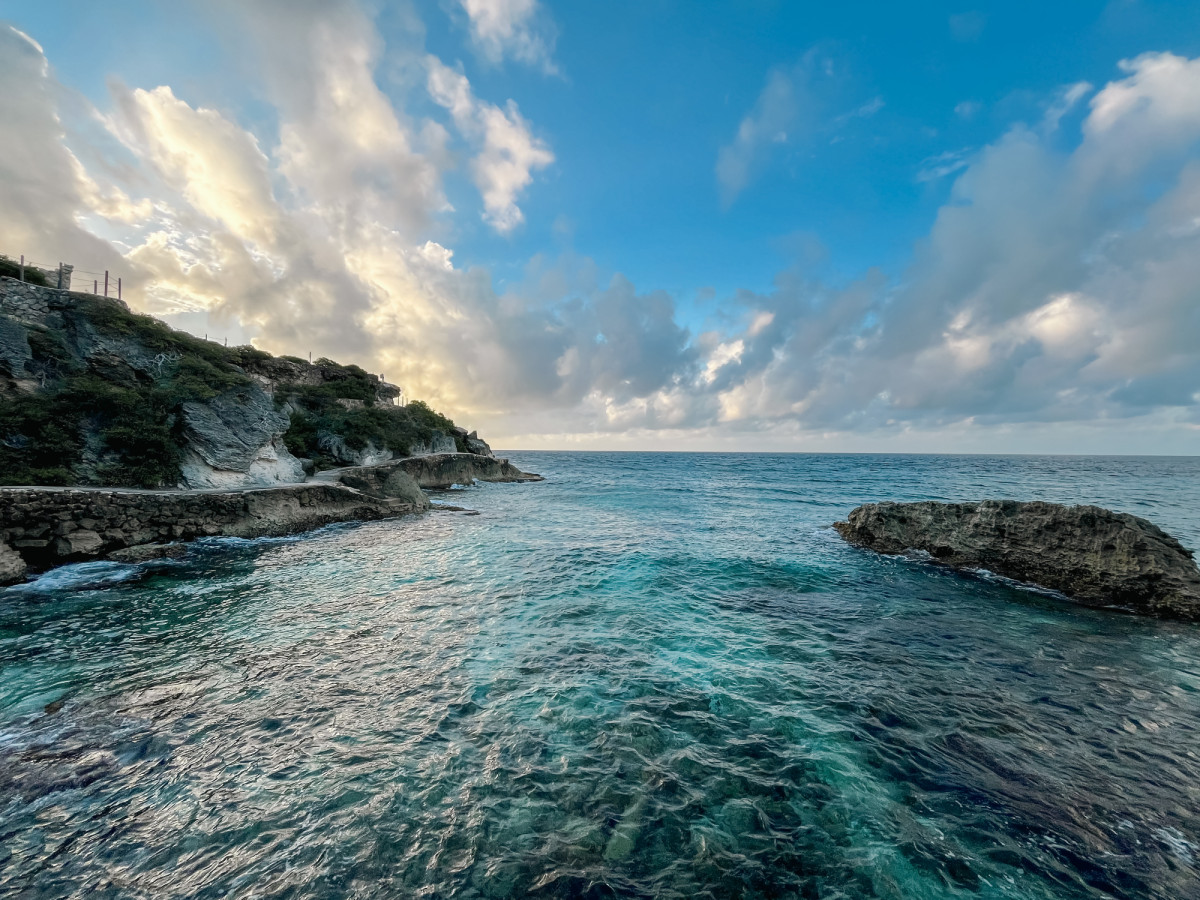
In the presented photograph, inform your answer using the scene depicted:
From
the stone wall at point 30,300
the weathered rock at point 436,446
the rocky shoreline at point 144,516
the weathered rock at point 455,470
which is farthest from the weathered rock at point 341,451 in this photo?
the stone wall at point 30,300

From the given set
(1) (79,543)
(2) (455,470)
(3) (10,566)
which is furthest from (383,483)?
(2) (455,470)

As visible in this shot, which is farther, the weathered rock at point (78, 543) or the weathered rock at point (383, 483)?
the weathered rock at point (383, 483)

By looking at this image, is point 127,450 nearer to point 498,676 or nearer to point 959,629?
point 498,676

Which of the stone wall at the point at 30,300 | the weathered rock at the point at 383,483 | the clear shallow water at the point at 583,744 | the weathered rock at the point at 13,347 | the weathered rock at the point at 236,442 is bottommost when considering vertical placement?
the clear shallow water at the point at 583,744

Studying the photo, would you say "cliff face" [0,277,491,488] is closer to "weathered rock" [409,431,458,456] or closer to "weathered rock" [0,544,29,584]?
"weathered rock" [0,544,29,584]

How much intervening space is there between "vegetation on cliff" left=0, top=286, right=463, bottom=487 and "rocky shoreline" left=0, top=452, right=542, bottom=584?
282 centimetres

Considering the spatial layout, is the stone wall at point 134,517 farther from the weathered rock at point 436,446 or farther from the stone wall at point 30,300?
the weathered rock at point 436,446

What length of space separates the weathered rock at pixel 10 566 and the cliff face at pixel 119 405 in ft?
14.3

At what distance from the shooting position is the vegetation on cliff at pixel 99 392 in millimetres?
16062

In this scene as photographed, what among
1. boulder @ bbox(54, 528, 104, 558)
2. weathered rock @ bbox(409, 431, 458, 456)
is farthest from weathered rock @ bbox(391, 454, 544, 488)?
boulder @ bbox(54, 528, 104, 558)

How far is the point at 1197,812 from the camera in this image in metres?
4.80

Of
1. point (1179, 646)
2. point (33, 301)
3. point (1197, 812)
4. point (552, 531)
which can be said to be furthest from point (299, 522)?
point (1179, 646)

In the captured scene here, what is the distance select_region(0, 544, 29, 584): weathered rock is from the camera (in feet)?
36.9

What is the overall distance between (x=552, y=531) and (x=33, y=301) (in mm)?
27335
